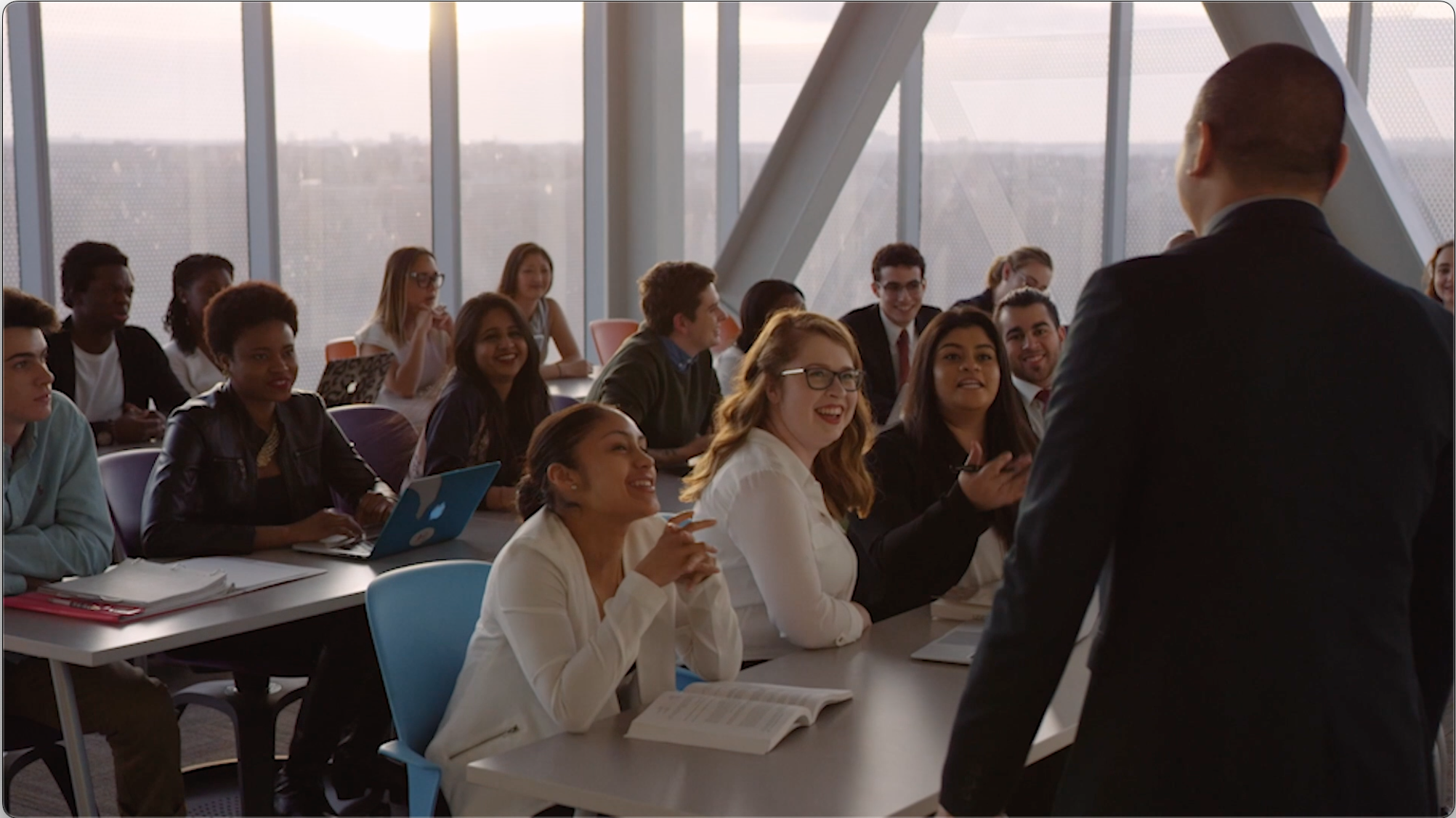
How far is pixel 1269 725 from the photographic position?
61.1 inches

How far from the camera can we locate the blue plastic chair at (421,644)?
2.63 m

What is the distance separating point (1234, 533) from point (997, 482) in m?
1.30

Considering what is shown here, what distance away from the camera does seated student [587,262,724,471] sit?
5.15m

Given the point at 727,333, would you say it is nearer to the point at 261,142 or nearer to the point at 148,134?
the point at 261,142

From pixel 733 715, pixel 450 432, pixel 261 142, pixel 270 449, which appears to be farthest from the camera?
pixel 261 142

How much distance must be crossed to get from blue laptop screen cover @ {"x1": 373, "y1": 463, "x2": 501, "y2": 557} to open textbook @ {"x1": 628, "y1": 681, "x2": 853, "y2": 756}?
1.29 m

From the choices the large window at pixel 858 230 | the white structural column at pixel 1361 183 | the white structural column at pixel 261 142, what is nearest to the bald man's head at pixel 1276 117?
the white structural column at pixel 1361 183

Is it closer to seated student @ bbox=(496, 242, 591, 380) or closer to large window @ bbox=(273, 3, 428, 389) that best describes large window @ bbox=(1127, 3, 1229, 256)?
seated student @ bbox=(496, 242, 591, 380)

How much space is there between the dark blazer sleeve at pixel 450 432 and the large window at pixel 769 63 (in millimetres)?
5826

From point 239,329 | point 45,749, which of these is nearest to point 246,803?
point 45,749

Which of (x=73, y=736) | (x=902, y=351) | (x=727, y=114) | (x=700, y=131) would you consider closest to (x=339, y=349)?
(x=902, y=351)

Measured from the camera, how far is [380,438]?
4.86 m

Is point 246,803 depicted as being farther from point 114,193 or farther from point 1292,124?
point 114,193

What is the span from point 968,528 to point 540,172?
6.96 meters
